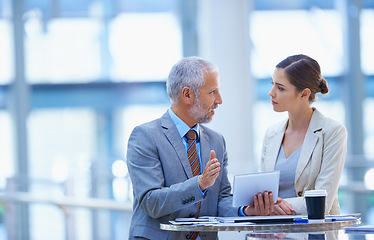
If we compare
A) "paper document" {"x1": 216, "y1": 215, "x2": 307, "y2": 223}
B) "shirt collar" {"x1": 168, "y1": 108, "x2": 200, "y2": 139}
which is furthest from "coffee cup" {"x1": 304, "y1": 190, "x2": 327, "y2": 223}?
"shirt collar" {"x1": 168, "y1": 108, "x2": 200, "y2": 139}

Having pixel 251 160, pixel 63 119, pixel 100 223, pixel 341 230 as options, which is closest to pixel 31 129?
pixel 63 119

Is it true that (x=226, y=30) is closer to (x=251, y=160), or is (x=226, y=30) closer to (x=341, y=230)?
(x=251, y=160)

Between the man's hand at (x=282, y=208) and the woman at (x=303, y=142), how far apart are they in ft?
0.20

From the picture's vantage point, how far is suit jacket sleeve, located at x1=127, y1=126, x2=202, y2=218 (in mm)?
2451

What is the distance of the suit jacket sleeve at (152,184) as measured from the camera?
2.45 meters

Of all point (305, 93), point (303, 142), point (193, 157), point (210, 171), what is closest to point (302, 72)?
point (305, 93)

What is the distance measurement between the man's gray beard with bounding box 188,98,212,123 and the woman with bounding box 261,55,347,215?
15.3 inches

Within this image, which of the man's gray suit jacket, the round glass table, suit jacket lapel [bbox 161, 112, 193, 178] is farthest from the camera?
suit jacket lapel [bbox 161, 112, 193, 178]

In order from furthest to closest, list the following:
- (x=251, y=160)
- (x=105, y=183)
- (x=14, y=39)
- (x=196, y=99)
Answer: (x=14, y=39) < (x=105, y=183) < (x=251, y=160) < (x=196, y=99)

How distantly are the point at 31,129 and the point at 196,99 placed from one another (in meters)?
5.65

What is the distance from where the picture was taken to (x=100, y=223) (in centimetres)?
573

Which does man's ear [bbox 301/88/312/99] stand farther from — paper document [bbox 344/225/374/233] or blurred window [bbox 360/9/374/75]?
blurred window [bbox 360/9/374/75]

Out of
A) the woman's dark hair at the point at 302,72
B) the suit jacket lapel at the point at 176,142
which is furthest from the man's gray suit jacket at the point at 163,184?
the woman's dark hair at the point at 302,72

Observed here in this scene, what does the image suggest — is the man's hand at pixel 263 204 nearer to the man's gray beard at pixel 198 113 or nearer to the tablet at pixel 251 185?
the tablet at pixel 251 185
